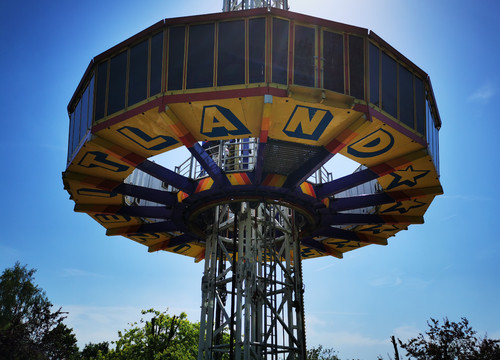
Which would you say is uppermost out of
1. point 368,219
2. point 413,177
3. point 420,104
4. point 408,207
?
point 420,104

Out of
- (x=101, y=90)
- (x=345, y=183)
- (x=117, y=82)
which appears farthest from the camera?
(x=345, y=183)

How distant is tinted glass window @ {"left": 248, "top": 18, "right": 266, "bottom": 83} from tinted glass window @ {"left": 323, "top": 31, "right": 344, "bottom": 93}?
87.7 inches

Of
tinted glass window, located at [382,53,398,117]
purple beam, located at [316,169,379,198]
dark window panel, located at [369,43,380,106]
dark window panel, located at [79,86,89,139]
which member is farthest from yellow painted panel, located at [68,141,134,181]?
tinted glass window, located at [382,53,398,117]

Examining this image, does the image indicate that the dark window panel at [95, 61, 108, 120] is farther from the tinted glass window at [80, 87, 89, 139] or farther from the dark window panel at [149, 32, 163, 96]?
the dark window panel at [149, 32, 163, 96]

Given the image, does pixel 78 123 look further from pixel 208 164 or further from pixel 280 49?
pixel 280 49

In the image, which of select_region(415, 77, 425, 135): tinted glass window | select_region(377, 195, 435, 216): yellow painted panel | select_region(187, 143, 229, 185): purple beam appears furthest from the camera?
select_region(377, 195, 435, 216): yellow painted panel

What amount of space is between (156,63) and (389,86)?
8.87 metres

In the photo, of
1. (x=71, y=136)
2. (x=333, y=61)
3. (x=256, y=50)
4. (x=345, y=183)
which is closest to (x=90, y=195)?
(x=71, y=136)

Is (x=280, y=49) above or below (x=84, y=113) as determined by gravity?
above

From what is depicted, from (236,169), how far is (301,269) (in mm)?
6225

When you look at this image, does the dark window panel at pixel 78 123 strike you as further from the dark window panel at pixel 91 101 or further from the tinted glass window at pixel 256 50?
the tinted glass window at pixel 256 50

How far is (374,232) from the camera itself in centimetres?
2672

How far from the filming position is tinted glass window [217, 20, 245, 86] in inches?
611

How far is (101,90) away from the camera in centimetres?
1812
